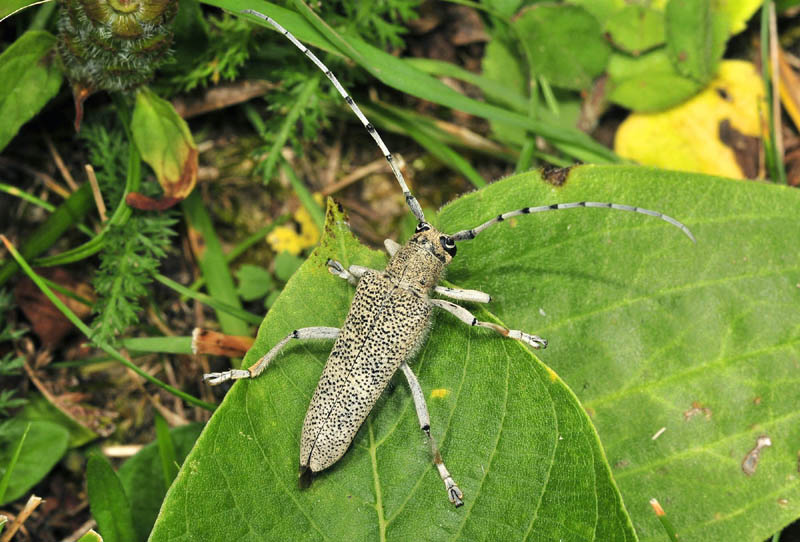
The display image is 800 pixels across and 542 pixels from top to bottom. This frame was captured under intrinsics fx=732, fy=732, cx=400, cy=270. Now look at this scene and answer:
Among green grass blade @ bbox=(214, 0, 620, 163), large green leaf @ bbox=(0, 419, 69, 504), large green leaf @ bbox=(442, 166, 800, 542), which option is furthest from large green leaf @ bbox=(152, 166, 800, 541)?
large green leaf @ bbox=(0, 419, 69, 504)

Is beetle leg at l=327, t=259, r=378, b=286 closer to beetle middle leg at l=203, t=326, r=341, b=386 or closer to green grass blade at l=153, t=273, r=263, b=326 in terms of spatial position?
beetle middle leg at l=203, t=326, r=341, b=386

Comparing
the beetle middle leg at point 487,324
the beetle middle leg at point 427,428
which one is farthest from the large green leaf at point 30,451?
the beetle middle leg at point 487,324

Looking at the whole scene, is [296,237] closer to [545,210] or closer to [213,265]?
[213,265]

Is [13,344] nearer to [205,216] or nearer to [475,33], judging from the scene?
[205,216]

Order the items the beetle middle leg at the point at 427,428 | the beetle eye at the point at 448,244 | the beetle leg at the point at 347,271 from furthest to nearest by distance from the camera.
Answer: the beetle eye at the point at 448,244
the beetle leg at the point at 347,271
the beetle middle leg at the point at 427,428

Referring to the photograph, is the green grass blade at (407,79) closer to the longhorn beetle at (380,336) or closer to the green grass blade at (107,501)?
the longhorn beetle at (380,336)

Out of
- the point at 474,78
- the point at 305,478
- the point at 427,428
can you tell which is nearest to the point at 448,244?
the point at 427,428
